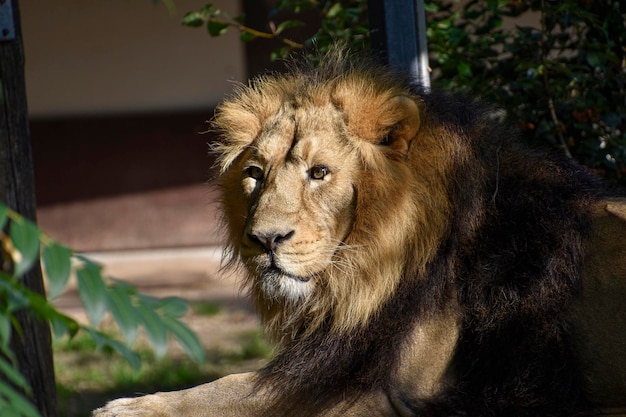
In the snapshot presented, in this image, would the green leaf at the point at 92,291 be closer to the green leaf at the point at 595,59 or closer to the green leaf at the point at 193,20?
the green leaf at the point at 595,59

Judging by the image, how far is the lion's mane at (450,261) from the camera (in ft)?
9.97

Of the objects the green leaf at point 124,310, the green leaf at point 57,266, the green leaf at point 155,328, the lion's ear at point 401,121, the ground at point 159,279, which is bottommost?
the ground at point 159,279

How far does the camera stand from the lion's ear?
3197 mm

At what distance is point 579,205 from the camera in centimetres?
316

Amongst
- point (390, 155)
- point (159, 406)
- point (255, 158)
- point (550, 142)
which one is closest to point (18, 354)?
point (159, 406)

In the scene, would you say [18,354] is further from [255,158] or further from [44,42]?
[44,42]

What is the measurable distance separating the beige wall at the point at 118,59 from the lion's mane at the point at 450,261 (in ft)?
16.9

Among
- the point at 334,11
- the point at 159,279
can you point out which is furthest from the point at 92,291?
the point at 159,279

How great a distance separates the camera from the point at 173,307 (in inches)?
53.6

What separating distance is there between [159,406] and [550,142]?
1.97 meters

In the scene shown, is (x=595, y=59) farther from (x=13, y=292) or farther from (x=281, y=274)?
(x=13, y=292)

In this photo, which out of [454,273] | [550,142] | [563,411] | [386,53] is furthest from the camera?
[550,142]

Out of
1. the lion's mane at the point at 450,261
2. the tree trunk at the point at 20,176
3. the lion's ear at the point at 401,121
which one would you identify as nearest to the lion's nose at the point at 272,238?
the lion's mane at the point at 450,261

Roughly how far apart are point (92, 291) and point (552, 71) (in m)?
3.21
